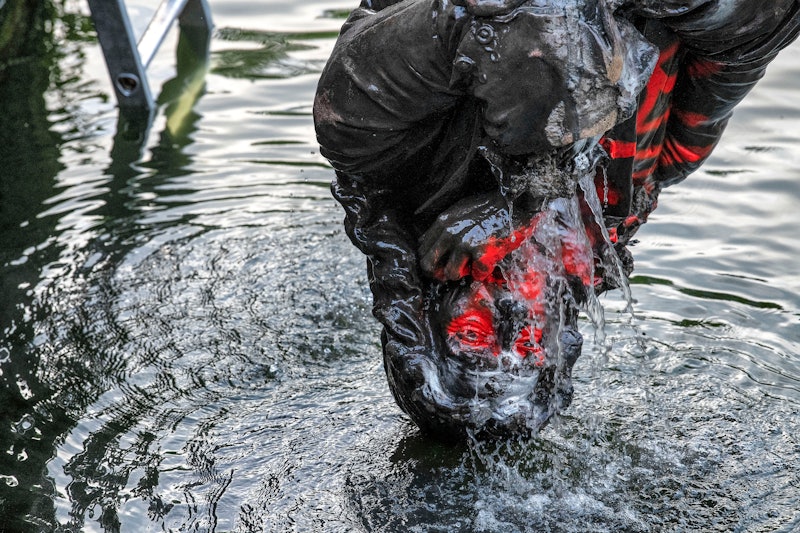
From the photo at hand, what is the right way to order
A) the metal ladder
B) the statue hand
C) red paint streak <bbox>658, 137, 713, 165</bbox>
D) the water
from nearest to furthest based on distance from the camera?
the statue hand, the water, red paint streak <bbox>658, 137, 713, 165</bbox>, the metal ladder

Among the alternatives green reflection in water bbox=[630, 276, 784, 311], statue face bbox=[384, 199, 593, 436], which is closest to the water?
green reflection in water bbox=[630, 276, 784, 311]

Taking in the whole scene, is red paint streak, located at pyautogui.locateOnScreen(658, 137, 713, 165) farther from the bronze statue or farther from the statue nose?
the statue nose

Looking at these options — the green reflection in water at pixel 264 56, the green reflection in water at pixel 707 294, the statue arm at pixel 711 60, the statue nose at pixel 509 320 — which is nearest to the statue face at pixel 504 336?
the statue nose at pixel 509 320

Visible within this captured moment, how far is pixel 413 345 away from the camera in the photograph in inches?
120

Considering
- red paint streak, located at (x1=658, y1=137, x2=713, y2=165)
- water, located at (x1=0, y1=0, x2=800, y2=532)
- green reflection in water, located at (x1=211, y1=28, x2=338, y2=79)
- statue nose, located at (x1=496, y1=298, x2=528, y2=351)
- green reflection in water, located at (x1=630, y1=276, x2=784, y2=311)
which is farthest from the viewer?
green reflection in water, located at (x1=211, y1=28, x2=338, y2=79)

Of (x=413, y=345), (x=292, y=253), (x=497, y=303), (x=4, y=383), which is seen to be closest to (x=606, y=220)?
(x=497, y=303)

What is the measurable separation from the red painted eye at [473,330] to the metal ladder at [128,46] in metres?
3.79

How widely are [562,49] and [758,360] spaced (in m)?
1.84

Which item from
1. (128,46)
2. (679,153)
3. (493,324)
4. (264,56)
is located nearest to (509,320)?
(493,324)

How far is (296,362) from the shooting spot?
3.84 meters

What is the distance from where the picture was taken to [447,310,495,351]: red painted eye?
118 inches

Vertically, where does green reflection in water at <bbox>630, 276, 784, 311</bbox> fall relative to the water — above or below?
below

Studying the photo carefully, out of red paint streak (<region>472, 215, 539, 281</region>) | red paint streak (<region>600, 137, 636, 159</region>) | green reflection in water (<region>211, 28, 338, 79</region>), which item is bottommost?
green reflection in water (<region>211, 28, 338, 79</region>)

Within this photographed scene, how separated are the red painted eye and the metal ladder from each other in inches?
149
